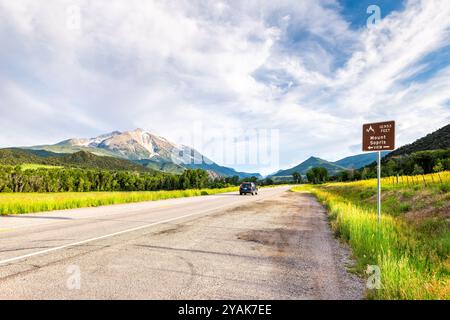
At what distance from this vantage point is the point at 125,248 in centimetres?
612

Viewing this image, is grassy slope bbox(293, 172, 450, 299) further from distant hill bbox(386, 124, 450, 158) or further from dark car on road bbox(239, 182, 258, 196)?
distant hill bbox(386, 124, 450, 158)

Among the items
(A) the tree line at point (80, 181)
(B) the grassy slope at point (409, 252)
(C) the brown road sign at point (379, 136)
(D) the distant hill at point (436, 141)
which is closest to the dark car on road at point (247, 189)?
(B) the grassy slope at point (409, 252)

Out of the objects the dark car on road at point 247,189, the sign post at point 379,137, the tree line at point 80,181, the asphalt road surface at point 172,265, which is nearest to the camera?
the asphalt road surface at point 172,265

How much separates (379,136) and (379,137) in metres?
0.03

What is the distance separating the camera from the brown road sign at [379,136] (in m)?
8.32

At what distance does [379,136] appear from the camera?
8555 millimetres

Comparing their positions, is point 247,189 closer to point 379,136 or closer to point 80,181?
point 379,136

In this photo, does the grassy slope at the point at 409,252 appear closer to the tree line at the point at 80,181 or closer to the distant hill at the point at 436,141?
the distant hill at the point at 436,141

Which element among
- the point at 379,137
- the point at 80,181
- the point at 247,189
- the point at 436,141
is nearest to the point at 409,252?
the point at 379,137

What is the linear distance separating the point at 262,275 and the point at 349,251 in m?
2.97

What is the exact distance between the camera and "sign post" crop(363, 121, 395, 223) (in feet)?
27.2

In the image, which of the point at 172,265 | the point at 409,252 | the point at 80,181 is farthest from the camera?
the point at 80,181

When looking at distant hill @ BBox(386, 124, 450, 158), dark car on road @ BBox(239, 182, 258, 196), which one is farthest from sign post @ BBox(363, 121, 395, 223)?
distant hill @ BBox(386, 124, 450, 158)
